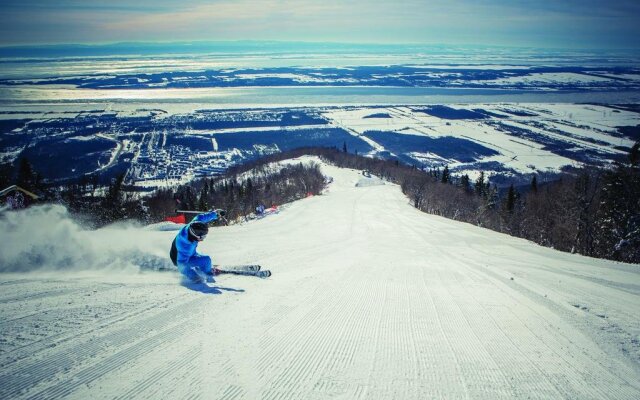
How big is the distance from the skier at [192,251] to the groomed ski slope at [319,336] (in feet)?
1.47

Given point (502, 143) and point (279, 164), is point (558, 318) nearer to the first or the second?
point (279, 164)

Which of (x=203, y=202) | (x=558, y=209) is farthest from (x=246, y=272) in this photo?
(x=203, y=202)

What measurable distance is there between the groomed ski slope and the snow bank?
0.77 ft

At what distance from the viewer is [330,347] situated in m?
4.76

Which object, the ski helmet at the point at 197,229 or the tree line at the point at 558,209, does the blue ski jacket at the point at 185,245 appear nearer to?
the ski helmet at the point at 197,229

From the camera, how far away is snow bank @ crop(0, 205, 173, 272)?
7.32 m

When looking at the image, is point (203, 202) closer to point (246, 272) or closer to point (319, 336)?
point (246, 272)

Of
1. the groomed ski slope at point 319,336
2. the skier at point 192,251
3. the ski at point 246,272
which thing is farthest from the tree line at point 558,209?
the groomed ski slope at point 319,336

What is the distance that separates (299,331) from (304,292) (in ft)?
5.98

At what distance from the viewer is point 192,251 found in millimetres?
7430

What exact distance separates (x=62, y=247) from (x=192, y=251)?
310 centimetres

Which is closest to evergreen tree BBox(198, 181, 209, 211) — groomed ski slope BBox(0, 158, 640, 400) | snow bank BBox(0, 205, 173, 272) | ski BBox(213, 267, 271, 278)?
snow bank BBox(0, 205, 173, 272)

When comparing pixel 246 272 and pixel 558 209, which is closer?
pixel 246 272

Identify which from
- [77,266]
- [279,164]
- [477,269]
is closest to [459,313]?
[477,269]
